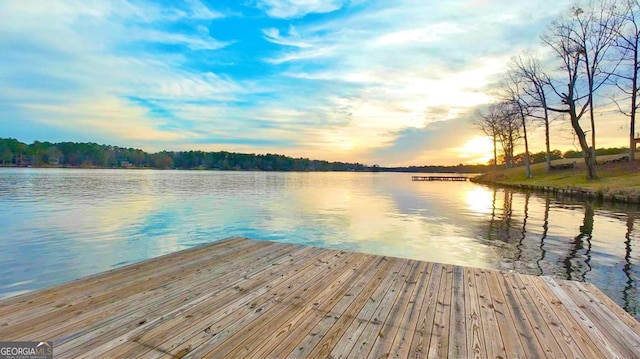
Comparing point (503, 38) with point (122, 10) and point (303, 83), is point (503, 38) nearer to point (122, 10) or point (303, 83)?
point (303, 83)

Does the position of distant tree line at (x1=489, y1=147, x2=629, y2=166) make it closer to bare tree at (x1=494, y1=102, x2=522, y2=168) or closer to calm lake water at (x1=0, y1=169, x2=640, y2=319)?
bare tree at (x1=494, y1=102, x2=522, y2=168)

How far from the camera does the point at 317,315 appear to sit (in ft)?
9.58

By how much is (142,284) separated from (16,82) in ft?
92.4

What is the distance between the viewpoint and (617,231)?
33.3 ft

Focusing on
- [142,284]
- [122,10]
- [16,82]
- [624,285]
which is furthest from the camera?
[16,82]

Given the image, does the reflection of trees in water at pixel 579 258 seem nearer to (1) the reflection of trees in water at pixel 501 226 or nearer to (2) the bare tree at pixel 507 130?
(1) the reflection of trees in water at pixel 501 226

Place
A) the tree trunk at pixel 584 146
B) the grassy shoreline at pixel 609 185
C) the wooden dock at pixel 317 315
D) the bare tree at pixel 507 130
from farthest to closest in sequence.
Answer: the bare tree at pixel 507 130 < the tree trunk at pixel 584 146 < the grassy shoreline at pixel 609 185 < the wooden dock at pixel 317 315

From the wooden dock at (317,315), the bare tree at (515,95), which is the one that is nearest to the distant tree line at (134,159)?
the bare tree at (515,95)

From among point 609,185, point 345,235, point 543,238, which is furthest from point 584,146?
point 345,235

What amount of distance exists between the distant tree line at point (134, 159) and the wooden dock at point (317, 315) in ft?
344

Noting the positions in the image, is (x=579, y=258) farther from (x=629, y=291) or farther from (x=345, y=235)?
(x=345, y=235)

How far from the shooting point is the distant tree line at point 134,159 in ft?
336

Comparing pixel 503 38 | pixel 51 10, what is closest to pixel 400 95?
pixel 503 38

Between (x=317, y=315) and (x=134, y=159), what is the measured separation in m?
145
